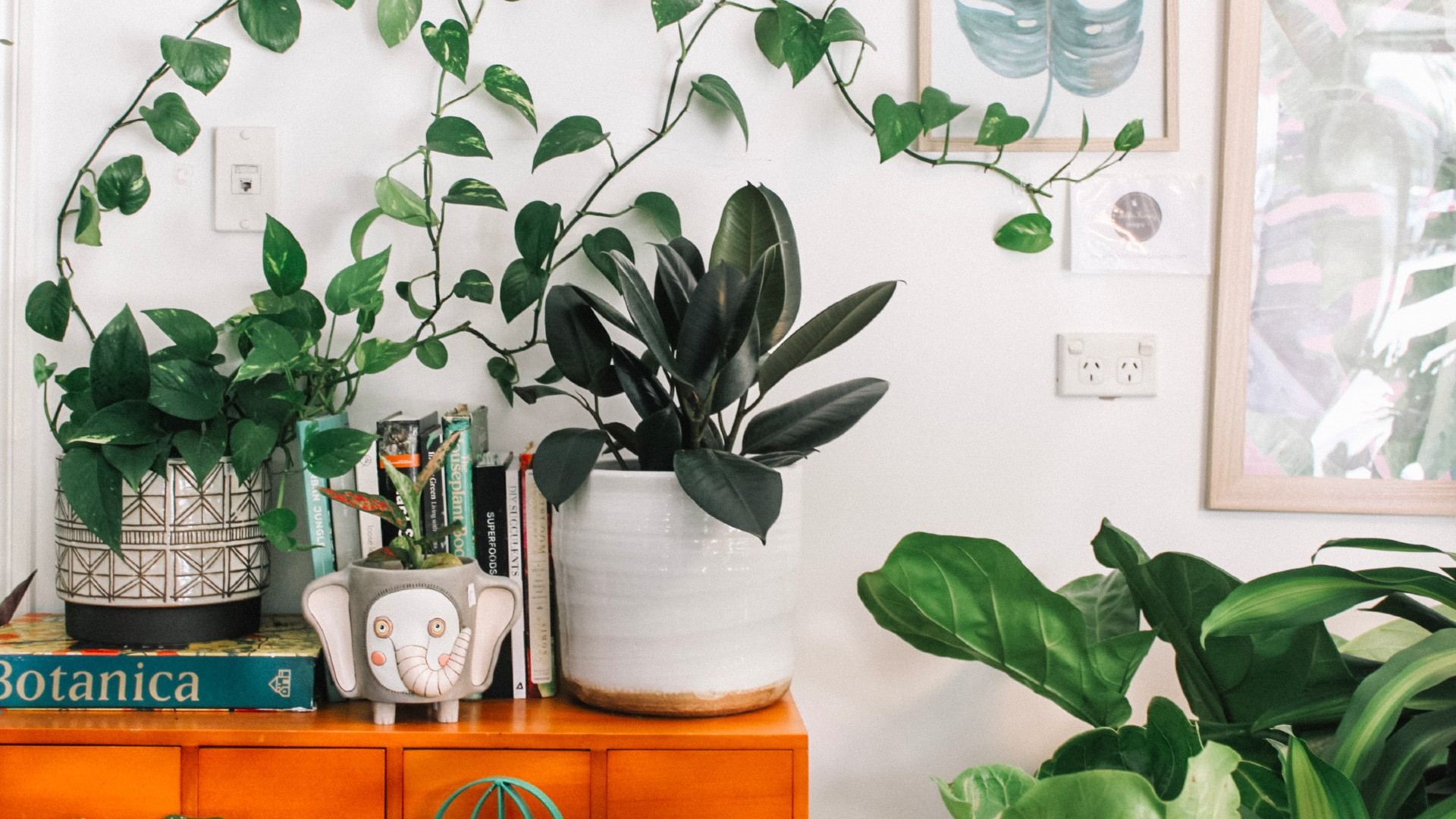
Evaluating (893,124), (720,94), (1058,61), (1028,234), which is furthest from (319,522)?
(1058,61)

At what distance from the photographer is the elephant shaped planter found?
2.72ft

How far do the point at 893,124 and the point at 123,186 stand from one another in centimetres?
92

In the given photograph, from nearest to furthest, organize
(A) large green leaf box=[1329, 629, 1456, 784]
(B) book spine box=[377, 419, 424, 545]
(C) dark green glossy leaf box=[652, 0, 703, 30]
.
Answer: (A) large green leaf box=[1329, 629, 1456, 784], (B) book spine box=[377, 419, 424, 545], (C) dark green glossy leaf box=[652, 0, 703, 30]

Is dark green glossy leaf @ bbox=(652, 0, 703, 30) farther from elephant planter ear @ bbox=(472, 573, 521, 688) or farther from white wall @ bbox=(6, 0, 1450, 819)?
elephant planter ear @ bbox=(472, 573, 521, 688)

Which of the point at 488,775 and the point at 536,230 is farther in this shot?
the point at 536,230

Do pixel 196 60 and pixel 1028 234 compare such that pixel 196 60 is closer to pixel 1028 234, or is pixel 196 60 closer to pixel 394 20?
pixel 394 20

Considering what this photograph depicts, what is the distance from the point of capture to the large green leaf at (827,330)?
887 mm

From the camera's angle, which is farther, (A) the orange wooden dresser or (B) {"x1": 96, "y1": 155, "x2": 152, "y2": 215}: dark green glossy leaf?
(B) {"x1": 96, "y1": 155, "x2": 152, "y2": 215}: dark green glossy leaf

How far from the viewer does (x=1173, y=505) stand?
1145 millimetres

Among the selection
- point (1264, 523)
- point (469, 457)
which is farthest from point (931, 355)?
point (469, 457)

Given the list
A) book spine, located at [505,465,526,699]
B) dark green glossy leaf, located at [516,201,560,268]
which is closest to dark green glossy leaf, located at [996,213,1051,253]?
dark green glossy leaf, located at [516,201,560,268]

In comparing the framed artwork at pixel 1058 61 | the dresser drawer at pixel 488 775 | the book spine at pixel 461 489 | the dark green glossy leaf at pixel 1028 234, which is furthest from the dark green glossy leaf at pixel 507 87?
the dresser drawer at pixel 488 775

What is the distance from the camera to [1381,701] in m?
0.70

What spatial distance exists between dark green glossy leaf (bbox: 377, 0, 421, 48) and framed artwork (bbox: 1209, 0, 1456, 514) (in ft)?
3.33
